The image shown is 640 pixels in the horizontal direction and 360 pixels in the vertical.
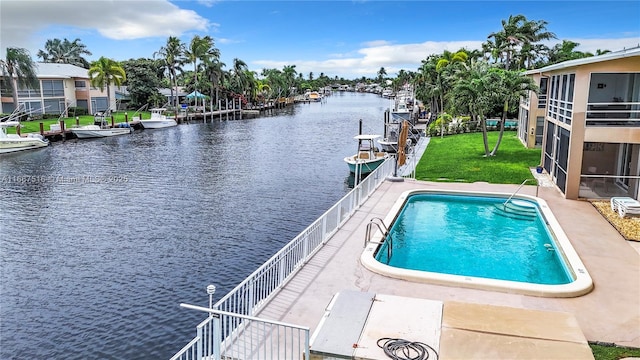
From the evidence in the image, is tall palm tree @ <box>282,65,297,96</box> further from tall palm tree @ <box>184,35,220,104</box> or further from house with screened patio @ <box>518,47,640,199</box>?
house with screened patio @ <box>518,47,640,199</box>

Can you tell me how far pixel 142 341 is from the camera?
1100 cm

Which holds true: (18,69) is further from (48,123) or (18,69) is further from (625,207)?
(625,207)

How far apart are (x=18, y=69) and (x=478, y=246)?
53.5 metres

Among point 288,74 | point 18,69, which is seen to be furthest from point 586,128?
point 288,74

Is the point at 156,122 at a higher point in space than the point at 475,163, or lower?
higher

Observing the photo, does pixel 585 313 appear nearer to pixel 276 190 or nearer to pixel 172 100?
pixel 276 190

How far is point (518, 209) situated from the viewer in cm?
1859

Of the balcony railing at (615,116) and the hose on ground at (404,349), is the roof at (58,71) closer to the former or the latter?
the balcony railing at (615,116)

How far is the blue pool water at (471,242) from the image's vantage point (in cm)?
1340

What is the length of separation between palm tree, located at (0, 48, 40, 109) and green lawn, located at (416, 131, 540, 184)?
43.6 m

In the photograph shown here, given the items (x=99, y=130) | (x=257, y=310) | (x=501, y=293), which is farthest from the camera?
(x=99, y=130)

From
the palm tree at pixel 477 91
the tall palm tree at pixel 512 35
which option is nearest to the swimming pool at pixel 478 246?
the palm tree at pixel 477 91

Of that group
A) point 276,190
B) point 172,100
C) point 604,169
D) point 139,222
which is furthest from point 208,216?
point 172,100

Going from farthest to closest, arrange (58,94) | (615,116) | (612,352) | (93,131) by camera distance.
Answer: (58,94) → (93,131) → (615,116) → (612,352)
